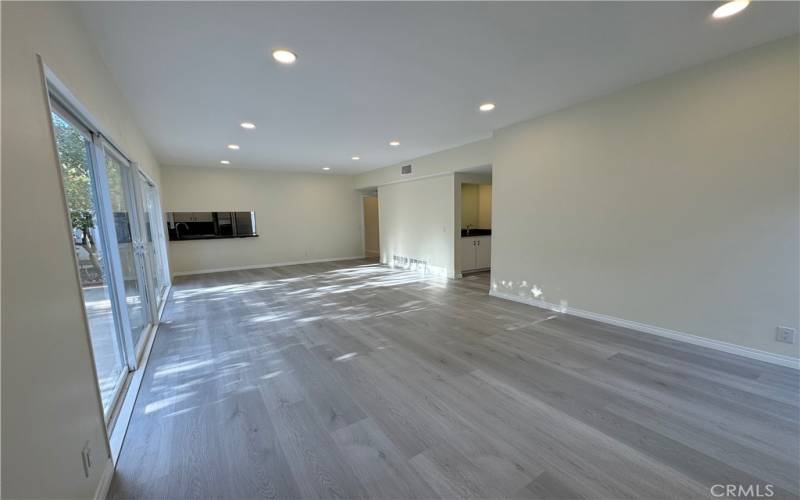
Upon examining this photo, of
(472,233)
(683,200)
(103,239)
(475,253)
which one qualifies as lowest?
(475,253)

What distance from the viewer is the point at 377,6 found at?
6.18 feet

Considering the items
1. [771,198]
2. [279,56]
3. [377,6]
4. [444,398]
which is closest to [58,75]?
[279,56]

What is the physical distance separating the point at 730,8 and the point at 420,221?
5.45m

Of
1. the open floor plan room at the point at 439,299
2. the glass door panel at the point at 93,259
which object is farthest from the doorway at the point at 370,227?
the glass door panel at the point at 93,259

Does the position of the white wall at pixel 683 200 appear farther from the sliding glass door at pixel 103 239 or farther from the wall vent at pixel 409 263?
the sliding glass door at pixel 103 239

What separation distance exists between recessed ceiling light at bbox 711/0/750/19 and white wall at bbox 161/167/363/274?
26.6 ft

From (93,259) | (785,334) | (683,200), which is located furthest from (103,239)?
(785,334)

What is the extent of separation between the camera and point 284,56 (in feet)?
7.95

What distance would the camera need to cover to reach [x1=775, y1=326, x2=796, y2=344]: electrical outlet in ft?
8.16

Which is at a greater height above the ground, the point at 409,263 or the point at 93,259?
the point at 93,259

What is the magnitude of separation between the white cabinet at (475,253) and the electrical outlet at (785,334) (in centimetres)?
427

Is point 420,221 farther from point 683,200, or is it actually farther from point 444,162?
point 683,200

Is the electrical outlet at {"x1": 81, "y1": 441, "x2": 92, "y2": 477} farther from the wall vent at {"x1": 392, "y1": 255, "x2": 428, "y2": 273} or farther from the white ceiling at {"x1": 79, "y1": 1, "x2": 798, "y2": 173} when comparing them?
the wall vent at {"x1": 392, "y1": 255, "x2": 428, "y2": 273}

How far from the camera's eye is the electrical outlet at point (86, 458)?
1.32 m
